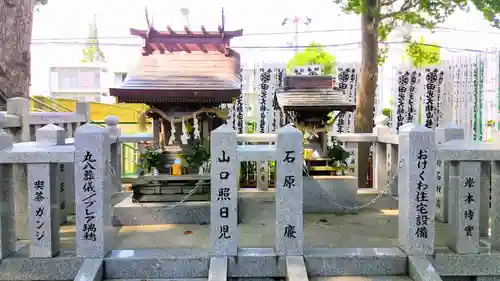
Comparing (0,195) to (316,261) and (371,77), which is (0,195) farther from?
(371,77)

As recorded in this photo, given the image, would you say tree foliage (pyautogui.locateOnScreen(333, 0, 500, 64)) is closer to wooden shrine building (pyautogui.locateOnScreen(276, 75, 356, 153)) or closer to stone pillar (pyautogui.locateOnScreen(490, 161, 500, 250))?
wooden shrine building (pyautogui.locateOnScreen(276, 75, 356, 153))

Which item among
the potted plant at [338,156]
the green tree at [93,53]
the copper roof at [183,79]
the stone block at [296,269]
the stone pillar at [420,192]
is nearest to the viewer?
the stone block at [296,269]

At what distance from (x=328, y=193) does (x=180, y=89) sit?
3.25 meters

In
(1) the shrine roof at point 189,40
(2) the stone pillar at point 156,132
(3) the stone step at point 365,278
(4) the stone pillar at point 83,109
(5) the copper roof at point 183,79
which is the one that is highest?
(1) the shrine roof at point 189,40

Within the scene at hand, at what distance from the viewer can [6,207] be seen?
487 centimetres

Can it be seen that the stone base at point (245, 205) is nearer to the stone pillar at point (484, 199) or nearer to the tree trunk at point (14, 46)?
the stone pillar at point (484, 199)

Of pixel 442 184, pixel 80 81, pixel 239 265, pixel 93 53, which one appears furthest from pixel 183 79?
pixel 93 53

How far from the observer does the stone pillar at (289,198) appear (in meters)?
4.88

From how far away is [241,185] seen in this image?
400 inches

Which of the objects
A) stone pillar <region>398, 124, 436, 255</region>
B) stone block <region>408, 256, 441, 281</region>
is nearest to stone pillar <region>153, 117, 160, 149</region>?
stone pillar <region>398, 124, 436, 255</region>

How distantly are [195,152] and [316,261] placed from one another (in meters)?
2.80

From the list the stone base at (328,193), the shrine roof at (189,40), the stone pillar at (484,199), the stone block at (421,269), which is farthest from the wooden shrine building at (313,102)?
the stone block at (421,269)

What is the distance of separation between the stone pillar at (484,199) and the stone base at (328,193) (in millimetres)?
2388

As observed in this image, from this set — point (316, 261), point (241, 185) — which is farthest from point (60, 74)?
point (316, 261)
